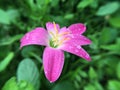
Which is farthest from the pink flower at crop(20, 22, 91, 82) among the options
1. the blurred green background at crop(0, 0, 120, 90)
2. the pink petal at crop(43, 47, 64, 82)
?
the blurred green background at crop(0, 0, 120, 90)

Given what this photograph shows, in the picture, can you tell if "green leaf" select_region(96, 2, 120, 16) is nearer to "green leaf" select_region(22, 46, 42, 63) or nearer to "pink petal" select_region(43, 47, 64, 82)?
"green leaf" select_region(22, 46, 42, 63)

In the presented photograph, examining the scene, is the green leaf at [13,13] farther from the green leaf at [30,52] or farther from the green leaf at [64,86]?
the green leaf at [64,86]

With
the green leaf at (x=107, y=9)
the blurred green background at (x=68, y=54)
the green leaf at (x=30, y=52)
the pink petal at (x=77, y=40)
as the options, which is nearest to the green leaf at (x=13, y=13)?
the blurred green background at (x=68, y=54)

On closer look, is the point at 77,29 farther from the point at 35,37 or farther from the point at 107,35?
the point at 107,35

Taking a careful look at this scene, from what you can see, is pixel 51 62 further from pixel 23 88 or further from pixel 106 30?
pixel 106 30

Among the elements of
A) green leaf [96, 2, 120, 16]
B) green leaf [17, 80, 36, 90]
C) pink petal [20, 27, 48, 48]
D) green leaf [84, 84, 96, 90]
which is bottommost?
green leaf [84, 84, 96, 90]

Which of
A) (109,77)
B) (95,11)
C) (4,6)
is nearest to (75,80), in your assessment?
(109,77)
